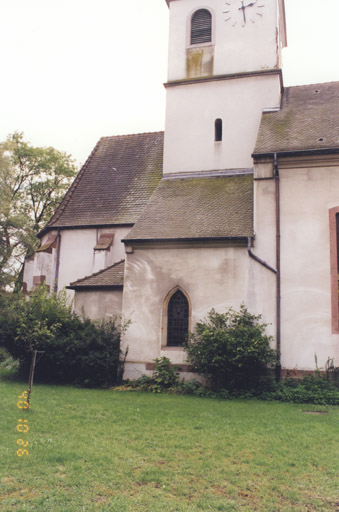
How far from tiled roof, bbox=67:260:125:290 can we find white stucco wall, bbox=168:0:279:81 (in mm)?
8955

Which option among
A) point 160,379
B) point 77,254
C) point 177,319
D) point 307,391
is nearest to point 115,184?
point 77,254

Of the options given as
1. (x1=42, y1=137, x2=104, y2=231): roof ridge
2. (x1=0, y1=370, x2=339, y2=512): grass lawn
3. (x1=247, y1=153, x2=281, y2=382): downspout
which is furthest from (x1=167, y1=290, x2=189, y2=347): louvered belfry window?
(x1=42, y1=137, x2=104, y2=231): roof ridge

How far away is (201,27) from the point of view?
2072 centimetres

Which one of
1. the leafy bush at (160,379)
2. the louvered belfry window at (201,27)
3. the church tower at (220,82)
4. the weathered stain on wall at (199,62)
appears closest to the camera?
the leafy bush at (160,379)

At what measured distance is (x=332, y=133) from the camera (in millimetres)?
16406

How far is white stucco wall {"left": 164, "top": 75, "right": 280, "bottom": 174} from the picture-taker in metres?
19.2

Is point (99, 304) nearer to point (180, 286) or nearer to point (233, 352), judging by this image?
point (180, 286)

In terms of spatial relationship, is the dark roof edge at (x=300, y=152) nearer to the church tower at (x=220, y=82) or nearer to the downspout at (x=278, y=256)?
the downspout at (x=278, y=256)

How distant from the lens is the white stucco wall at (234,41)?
774 inches

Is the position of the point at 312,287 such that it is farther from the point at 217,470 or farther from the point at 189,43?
the point at 189,43

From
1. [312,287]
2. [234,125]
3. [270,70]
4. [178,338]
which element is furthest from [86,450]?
[270,70]

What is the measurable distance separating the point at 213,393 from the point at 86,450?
670 cm

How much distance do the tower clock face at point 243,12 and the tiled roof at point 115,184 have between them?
6.63m

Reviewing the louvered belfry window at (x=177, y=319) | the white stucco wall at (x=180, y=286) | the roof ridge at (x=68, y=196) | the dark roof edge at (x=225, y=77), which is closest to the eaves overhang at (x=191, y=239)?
the white stucco wall at (x=180, y=286)
